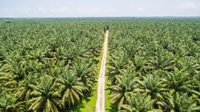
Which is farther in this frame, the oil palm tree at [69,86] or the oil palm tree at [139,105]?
the oil palm tree at [69,86]

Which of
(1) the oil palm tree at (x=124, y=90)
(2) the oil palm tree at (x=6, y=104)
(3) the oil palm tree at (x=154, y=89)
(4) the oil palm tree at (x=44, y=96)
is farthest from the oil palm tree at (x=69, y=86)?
(3) the oil palm tree at (x=154, y=89)

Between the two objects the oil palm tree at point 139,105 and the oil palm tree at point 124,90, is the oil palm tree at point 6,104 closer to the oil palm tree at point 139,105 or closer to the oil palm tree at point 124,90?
the oil palm tree at point 124,90

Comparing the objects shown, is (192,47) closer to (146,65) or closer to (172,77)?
(146,65)

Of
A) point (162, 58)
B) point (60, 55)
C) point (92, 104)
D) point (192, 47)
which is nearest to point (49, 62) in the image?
point (60, 55)

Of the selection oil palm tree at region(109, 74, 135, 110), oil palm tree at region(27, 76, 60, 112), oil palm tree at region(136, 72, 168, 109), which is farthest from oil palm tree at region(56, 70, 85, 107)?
oil palm tree at region(136, 72, 168, 109)

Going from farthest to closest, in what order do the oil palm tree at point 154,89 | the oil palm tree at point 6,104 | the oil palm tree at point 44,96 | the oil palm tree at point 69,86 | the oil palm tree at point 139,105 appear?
the oil palm tree at point 69,86
the oil palm tree at point 44,96
the oil palm tree at point 154,89
the oil palm tree at point 6,104
the oil palm tree at point 139,105

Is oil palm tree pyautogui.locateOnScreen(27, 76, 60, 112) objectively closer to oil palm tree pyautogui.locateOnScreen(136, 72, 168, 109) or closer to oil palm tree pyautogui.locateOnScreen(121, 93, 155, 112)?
oil palm tree pyautogui.locateOnScreen(121, 93, 155, 112)

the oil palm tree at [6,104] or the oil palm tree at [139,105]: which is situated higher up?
the oil palm tree at [139,105]

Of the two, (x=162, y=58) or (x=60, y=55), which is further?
(x=60, y=55)

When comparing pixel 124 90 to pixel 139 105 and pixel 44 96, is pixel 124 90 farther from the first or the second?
pixel 44 96

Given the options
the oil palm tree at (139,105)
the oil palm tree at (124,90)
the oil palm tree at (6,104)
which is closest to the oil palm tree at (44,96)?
the oil palm tree at (6,104)

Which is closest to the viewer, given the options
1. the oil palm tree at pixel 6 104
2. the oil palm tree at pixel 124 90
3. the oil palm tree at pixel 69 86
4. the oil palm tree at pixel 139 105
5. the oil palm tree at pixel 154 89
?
the oil palm tree at pixel 139 105
